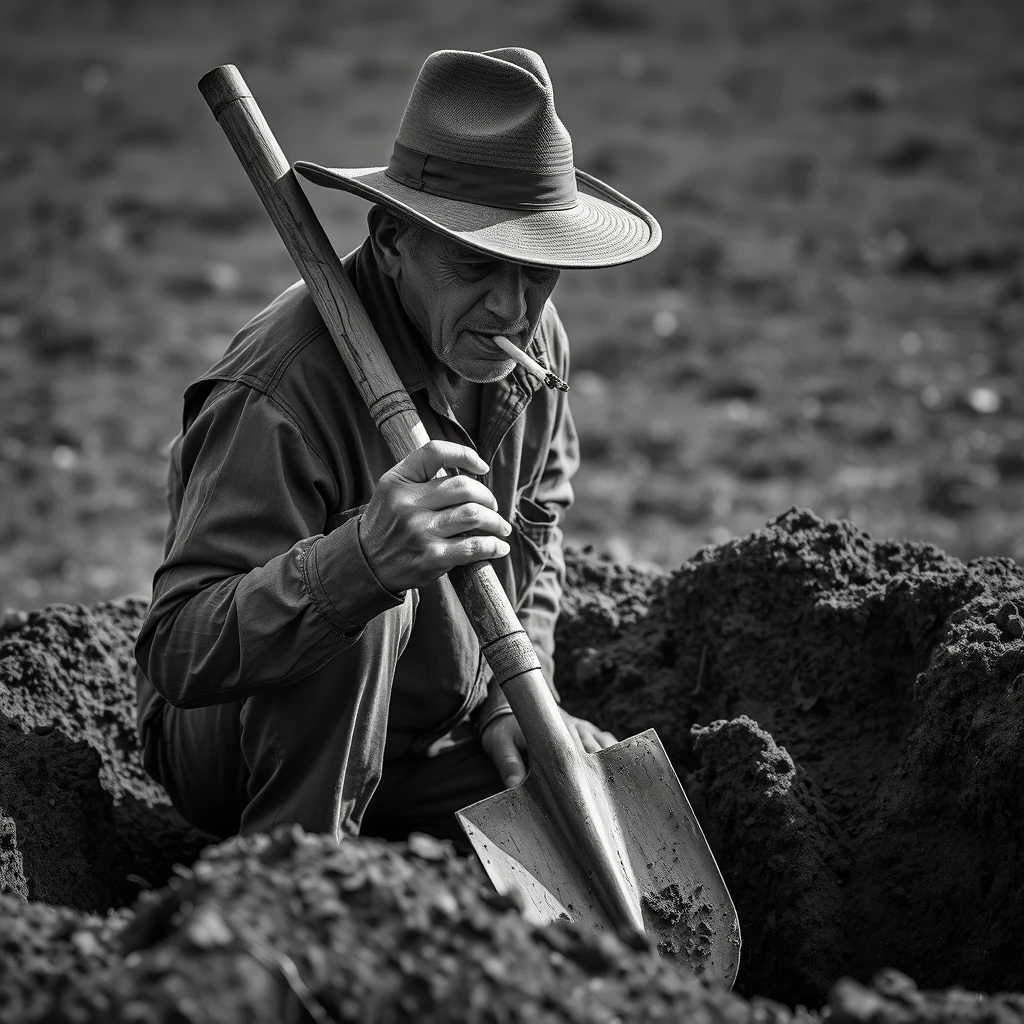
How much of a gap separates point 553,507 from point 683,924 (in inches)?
41.5

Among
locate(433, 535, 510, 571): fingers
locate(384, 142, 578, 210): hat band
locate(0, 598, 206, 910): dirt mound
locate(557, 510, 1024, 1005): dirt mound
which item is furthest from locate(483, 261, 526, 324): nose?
locate(0, 598, 206, 910): dirt mound

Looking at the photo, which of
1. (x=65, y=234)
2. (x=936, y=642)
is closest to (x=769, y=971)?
(x=936, y=642)

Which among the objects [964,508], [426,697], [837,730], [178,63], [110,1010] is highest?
[178,63]

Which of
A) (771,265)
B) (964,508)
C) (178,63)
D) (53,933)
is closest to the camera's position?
(53,933)

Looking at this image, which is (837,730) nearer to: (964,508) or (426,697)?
(426,697)

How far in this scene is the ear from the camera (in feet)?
8.26

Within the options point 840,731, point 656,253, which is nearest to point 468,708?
point 840,731

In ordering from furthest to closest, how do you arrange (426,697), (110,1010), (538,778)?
(426,697) < (538,778) < (110,1010)

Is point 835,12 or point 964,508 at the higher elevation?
point 835,12

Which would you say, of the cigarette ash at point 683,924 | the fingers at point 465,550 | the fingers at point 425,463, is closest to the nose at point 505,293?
the fingers at point 425,463

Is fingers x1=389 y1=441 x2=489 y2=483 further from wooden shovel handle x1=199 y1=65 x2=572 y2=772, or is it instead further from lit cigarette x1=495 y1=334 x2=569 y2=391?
lit cigarette x1=495 y1=334 x2=569 y2=391

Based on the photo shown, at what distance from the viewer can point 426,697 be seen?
2695mm

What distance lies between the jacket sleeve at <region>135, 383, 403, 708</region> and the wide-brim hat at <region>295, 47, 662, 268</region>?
1.60 feet

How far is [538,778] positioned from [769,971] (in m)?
0.61
